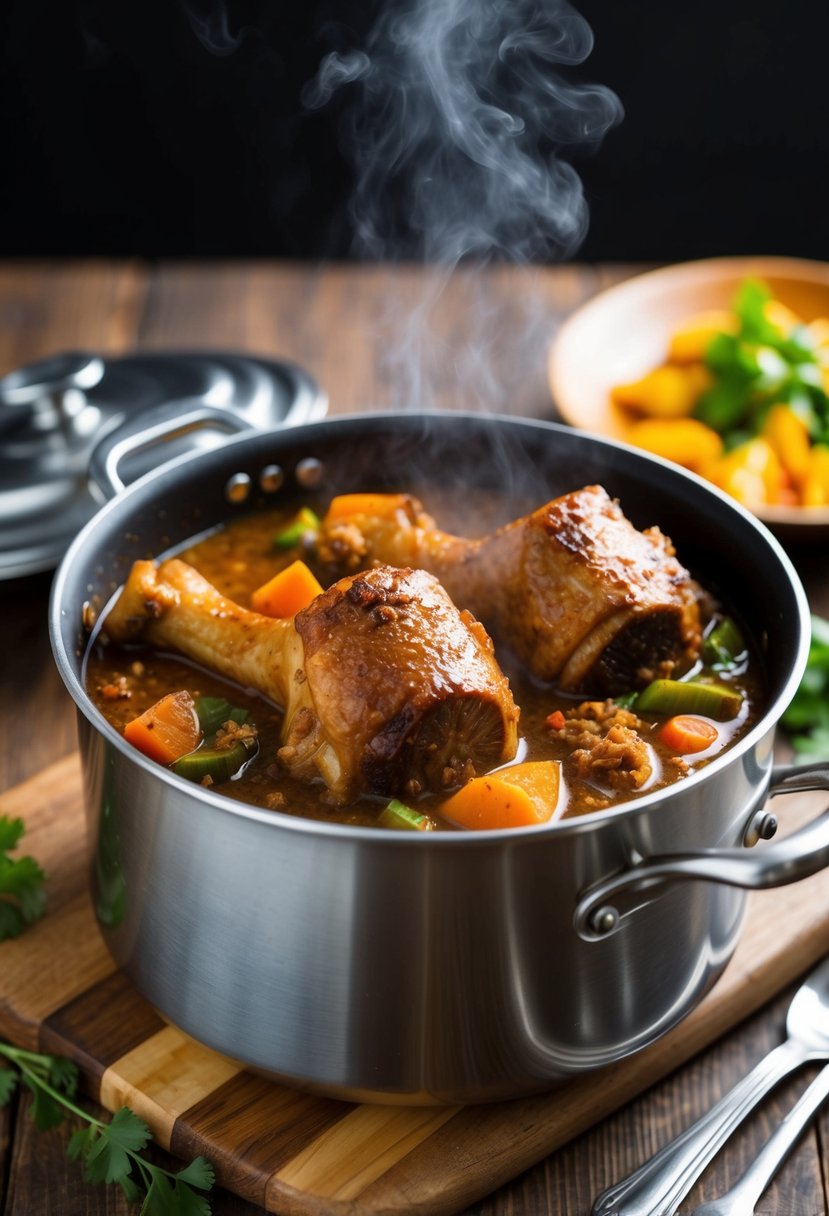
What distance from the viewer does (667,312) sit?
444 centimetres

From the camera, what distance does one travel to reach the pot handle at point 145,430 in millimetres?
2676

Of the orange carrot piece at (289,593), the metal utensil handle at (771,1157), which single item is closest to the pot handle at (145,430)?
the orange carrot piece at (289,593)

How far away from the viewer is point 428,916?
1.85 m

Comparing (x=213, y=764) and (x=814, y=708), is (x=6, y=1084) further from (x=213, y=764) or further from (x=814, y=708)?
(x=814, y=708)

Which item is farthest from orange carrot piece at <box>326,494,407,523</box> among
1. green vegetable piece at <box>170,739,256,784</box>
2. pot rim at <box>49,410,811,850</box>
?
green vegetable piece at <box>170,739,256,784</box>

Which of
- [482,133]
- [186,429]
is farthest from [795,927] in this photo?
[482,133]

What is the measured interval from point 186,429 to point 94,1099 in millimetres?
1362

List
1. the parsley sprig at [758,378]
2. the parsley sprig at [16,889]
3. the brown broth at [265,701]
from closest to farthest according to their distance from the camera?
1. the brown broth at [265,701]
2. the parsley sprig at [16,889]
3. the parsley sprig at [758,378]

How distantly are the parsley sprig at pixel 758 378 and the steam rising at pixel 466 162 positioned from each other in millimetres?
622

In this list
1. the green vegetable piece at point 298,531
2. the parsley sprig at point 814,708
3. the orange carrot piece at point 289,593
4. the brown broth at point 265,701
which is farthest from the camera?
the parsley sprig at point 814,708

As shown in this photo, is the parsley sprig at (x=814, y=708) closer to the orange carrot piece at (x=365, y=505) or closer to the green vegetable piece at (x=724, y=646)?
the green vegetable piece at (x=724, y=646)

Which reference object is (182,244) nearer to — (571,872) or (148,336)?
(148,336)

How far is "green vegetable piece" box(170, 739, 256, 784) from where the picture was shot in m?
2.18

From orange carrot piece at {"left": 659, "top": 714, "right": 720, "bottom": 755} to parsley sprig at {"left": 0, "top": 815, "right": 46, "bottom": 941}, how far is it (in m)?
1.19
